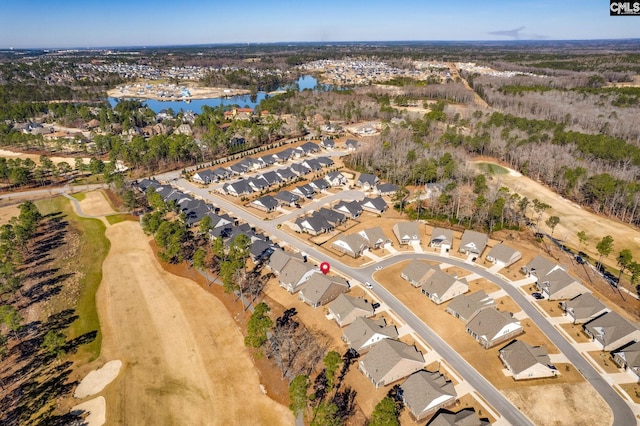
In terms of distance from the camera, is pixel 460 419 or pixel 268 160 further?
pixel 268 160

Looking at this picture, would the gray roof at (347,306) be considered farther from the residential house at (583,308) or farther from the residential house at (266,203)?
the residential house at (266,203)

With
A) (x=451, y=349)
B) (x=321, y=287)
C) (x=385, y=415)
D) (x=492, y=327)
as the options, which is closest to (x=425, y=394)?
(x=385, y=415)

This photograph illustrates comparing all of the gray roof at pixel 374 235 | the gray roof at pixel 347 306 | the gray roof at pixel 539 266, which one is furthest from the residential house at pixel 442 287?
the gray roof at pixel 374 235

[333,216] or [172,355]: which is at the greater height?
[333,216]

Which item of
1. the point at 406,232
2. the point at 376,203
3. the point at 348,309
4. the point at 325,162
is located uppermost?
the point at 325,162

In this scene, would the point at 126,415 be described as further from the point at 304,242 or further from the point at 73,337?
the point at 304,242

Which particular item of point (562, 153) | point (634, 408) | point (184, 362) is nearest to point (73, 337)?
point (184, 362)

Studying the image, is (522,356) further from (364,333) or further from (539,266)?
(539,266)

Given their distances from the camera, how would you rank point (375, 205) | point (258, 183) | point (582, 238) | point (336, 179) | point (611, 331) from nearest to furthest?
point (611, 331), point (582, 238), point (375, 205), point (258, 183), point (336, 179)
